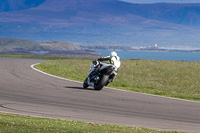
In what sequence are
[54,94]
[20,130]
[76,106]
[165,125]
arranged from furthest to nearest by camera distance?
[54,94] < [76,106] < [165,125] < [20,130]

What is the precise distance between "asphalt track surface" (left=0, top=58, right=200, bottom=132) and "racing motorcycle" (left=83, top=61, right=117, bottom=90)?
1.18 ft

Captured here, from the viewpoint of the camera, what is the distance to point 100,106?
15.9 meters

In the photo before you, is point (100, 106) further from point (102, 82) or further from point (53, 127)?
point (53, 127)

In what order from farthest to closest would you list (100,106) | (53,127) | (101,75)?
(101,75) < (100,106) < (53,127)

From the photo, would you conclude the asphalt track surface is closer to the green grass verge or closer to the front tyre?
the front tyre

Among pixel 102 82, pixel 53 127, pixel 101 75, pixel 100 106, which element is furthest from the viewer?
pixel 101 75

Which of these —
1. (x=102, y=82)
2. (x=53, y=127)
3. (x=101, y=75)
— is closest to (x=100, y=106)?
(x=102, y=82)

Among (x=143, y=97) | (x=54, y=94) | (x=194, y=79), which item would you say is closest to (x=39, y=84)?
(x=54, y=94)

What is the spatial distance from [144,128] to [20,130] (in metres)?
3.60

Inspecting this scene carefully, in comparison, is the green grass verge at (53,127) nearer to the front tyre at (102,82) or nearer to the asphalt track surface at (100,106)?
the asphalt track surface at (100,106)

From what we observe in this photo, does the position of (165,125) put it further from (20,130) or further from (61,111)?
(20,130)

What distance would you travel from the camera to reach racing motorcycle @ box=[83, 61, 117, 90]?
64.9 feet

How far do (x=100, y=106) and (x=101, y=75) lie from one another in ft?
14.5

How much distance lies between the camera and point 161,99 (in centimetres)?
1864
